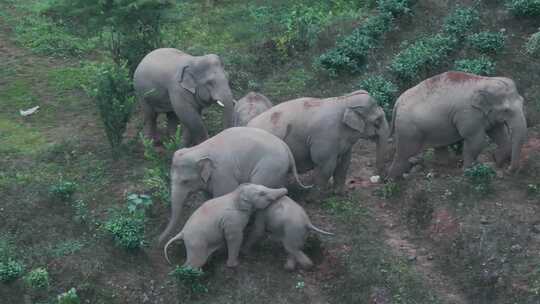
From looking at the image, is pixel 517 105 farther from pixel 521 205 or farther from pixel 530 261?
pixel 530 261

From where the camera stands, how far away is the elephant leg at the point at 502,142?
12.7 meters

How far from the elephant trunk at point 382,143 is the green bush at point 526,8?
5660 millimetres

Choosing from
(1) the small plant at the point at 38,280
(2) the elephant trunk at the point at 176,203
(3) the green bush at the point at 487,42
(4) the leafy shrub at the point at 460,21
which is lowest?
(1) the small plant at the point at 38,280

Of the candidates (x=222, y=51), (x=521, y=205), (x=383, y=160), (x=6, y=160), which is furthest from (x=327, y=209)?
(x=222, y=51)

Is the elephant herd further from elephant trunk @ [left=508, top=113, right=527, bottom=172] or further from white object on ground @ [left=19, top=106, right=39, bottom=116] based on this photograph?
white object on ground @ [left=19, top=106, right=39, bottom=116]

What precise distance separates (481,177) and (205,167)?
3775 millimetres

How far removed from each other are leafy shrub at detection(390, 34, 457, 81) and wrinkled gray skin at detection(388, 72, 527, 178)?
9.84 feet

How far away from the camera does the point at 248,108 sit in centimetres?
1333

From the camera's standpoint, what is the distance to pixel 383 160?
12.9m

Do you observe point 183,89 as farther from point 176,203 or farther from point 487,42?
point 487,42

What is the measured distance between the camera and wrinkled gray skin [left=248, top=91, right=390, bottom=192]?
1212 centimetres

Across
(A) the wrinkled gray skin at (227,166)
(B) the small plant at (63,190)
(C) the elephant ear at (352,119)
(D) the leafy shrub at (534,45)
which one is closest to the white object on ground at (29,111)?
(B) the small plant at (63,190)

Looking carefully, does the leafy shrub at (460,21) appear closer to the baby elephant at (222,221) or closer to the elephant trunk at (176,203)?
the baby elephant at (222,221)

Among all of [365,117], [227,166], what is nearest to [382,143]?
[365,117]
